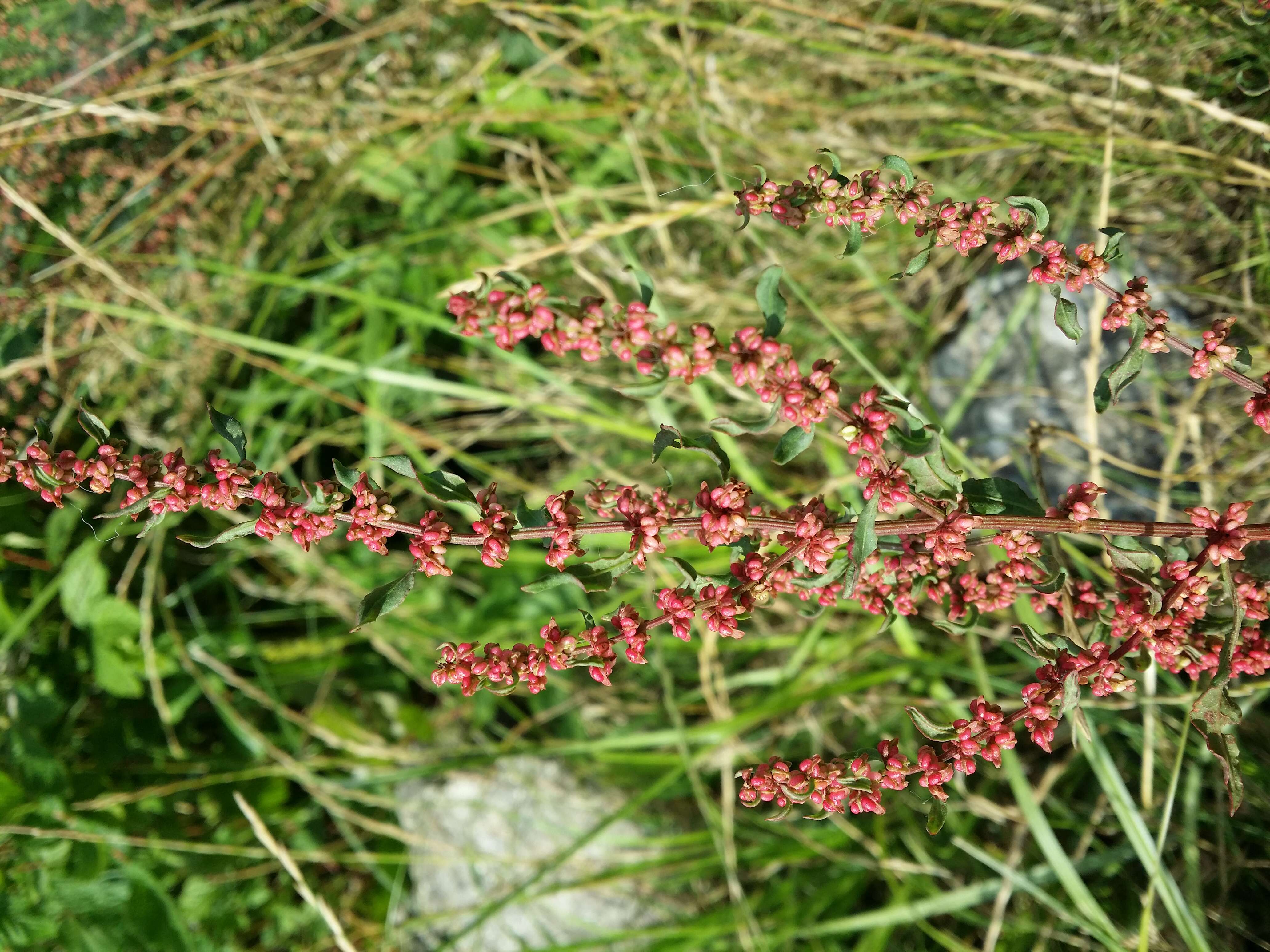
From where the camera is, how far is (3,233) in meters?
2.53

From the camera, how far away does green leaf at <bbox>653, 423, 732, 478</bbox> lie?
111 cm

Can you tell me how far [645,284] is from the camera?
3.72 ft

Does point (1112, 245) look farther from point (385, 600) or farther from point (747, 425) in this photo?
point (385, 600)

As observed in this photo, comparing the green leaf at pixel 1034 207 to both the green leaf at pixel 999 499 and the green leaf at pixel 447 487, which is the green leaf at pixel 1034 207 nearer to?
the green leaf at pixel 999 499

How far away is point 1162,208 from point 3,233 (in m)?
3.26

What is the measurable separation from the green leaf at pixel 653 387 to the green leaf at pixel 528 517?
0.73ft

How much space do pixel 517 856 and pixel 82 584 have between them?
1.59 metres

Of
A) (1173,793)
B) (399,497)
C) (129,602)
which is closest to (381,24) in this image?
(399,497)

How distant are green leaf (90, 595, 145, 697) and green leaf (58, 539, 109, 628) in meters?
0.02

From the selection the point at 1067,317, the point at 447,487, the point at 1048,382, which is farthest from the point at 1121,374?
the point at 1048,382

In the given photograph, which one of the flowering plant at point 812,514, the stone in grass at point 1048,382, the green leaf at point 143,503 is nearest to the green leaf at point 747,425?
the flowering plant at point 812,514

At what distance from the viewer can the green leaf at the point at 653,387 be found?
105cm

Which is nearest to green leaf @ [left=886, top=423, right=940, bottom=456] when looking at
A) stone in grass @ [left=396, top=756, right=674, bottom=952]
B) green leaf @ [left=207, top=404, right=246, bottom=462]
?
green leaf @ [left=207, top=404, right=246, bottom=462]

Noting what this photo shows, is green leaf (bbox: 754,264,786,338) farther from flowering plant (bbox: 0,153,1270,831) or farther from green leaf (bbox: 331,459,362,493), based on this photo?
green leaf (bbox: 331,459,362,493)
